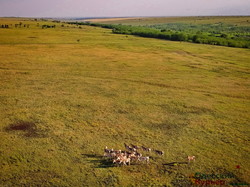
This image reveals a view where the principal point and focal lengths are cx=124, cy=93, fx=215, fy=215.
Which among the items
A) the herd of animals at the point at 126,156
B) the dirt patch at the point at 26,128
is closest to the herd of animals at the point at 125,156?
the herd of animals at the point at 126,156

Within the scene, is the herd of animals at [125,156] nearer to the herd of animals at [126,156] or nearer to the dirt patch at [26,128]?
the herd of animals at [126,156]

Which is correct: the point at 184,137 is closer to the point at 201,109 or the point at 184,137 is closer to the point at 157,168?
the point at 157,168

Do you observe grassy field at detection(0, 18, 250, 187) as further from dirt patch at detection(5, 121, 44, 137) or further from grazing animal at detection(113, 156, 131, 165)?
grazing animal at detection(113, 156, 131, 165)

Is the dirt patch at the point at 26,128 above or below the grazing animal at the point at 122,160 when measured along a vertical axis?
above

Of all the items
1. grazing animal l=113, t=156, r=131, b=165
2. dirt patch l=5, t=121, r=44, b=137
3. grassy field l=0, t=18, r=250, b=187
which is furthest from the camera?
dirt patch l=5, t=121, r=44, b=137

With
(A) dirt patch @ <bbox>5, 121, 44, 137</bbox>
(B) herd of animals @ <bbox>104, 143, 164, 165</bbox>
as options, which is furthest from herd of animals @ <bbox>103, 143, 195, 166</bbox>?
(A) dirt patch @ <bbox>5, 121, 44, 137</bbox>

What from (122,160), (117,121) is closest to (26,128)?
(117,121)

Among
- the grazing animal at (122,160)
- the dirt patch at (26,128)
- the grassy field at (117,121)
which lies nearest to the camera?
the grassy field at (117,121)

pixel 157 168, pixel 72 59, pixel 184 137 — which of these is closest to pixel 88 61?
pixel 72 59
